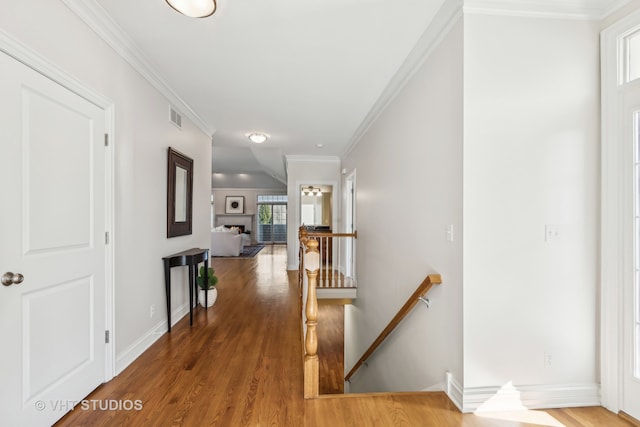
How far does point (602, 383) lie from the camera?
1963 millimetres

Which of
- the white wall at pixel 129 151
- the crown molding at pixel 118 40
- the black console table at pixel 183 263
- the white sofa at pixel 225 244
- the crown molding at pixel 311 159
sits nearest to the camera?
the white wall at pixel 129 151

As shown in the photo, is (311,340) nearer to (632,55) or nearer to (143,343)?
(143,343)

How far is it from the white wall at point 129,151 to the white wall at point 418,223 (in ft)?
7.97

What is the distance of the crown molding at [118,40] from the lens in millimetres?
1953

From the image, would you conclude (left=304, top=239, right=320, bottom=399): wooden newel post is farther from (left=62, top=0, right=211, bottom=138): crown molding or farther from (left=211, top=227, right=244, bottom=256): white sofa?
(left=211, top=227, right=244, bottom=256): white sofa

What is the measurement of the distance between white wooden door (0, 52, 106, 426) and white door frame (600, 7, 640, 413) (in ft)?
11.1

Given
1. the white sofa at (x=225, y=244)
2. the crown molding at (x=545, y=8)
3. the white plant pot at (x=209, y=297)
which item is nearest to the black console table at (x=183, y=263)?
the white plant pot at (x=209, y=297)

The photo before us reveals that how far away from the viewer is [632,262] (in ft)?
6.07

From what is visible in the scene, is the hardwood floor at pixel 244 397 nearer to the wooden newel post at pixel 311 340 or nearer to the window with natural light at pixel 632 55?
the wooden newel post at pixel 311 340

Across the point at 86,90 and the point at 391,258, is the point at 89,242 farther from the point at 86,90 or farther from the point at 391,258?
the point at 391,258

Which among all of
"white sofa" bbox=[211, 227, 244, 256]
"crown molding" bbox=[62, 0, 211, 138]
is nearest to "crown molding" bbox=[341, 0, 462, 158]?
"crown molding" bbox=[62, 0, 211, 138]

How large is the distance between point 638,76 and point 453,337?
76.7 inches

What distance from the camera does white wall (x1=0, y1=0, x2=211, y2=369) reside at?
1.72 meters

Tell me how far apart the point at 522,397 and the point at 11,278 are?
2.99 metres
